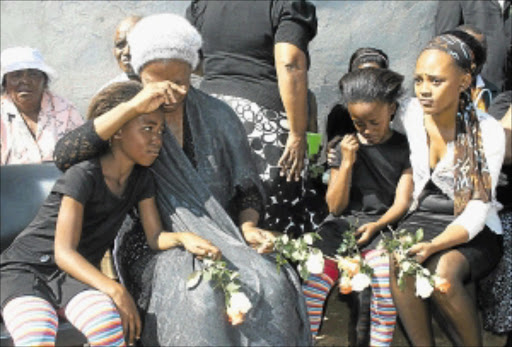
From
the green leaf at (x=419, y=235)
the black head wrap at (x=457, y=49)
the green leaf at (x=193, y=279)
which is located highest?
the black head wrap at (x=457, y=49)

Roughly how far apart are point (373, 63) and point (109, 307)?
2.39 meters

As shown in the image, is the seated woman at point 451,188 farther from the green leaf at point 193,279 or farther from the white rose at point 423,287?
the green leaf at point 193,279

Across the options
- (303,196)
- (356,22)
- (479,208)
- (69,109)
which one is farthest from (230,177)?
(356,22)

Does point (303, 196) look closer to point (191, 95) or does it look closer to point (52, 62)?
point (191, 95)

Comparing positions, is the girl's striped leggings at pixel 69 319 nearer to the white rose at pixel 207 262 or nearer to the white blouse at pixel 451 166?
the white rose at pixel 207 262

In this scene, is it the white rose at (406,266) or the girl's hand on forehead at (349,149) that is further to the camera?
the girl's hand on forehead at (349,149)

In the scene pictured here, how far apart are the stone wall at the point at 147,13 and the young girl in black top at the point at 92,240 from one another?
259 centimetres

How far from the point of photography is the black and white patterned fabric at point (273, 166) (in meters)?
3.86

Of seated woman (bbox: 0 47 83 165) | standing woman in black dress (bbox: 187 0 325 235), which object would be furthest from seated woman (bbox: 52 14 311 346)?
seated woman (bbox: 0 47 83 165)

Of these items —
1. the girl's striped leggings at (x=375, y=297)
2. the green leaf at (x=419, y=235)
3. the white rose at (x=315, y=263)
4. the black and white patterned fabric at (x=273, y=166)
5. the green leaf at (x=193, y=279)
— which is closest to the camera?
the green leaf at (x=193, y=279)

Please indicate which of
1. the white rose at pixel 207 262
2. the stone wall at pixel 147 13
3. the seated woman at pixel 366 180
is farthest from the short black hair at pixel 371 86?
the stone wall at pixel 147 13

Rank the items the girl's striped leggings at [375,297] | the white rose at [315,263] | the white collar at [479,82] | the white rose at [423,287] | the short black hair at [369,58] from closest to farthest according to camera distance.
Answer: the white rose at [315,263]
the white rose at [423,287]
the girl's striped leggings at [375,297]
the white collar at [479,82]
the short black hair at [369,58]

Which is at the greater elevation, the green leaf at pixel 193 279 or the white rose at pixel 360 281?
the green leaf at pixel 193 279

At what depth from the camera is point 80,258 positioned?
2951 millimetres
